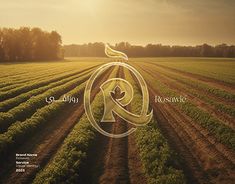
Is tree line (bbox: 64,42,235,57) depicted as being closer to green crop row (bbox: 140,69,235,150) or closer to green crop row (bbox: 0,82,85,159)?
green crop row (bbox: 140,69,235,150)

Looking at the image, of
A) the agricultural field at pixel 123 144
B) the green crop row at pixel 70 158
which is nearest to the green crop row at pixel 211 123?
the agricultural field at pixel 123 144

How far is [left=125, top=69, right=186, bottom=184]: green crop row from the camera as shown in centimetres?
929

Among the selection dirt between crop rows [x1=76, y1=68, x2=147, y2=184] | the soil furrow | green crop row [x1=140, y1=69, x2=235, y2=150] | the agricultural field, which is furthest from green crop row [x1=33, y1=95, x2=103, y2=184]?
green crop row [x1=140, y1=69, x2=235, y2=150]

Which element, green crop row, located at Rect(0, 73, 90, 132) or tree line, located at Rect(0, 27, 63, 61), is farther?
tree line, located at Rect(0, 27, 63, 61)

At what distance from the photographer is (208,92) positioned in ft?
73.7

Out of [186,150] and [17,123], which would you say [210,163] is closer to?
[186,150]

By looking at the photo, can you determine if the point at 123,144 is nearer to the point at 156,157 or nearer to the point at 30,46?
the point at 156,157

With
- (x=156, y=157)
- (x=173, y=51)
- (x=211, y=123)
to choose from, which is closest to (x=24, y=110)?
(x=156, y=157)

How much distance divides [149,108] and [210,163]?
274 inches

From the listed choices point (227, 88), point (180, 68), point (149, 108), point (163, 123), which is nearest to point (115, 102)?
point (149, 108)

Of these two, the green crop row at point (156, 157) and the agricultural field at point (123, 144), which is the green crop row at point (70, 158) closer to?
the agricultural field at point (123, 144)

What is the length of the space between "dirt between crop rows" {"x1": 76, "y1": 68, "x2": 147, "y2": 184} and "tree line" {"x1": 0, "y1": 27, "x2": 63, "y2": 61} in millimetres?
54138

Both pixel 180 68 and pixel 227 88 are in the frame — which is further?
pixel 180 68

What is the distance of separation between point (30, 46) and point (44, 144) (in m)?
59.4
